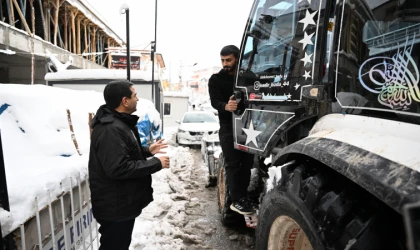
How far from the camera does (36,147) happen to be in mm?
2193

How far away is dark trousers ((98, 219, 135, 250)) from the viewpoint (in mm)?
2141

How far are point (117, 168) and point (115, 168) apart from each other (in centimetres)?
1

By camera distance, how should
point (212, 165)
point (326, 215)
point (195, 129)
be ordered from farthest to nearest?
point (195, 129) → point (212, 165) → point (326, 215)

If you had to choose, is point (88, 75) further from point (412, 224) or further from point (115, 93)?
point (412, 224)

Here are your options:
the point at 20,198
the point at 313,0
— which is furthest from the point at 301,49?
the point at 20,198

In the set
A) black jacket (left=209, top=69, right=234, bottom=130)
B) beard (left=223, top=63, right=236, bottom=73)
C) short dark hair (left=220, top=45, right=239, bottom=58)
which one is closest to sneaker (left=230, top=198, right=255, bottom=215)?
black jacket (left=209, top=69, right=234, bottom=130)

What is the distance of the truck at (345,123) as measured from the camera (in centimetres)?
106

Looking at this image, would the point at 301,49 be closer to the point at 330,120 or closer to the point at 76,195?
the point at 330,120

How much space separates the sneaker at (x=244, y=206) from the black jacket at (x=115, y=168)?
4.10 ft

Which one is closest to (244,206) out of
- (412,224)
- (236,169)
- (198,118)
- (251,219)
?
(251,219)

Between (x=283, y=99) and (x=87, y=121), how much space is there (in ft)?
7.09

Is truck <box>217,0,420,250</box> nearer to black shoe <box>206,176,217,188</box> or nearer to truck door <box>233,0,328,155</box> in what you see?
truck door <box>233,0,328,155</box>

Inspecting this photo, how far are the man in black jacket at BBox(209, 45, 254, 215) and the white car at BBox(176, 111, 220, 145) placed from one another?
7.14 m

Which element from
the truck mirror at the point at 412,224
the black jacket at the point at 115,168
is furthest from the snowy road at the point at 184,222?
the truck mirror at the point at 412,224
